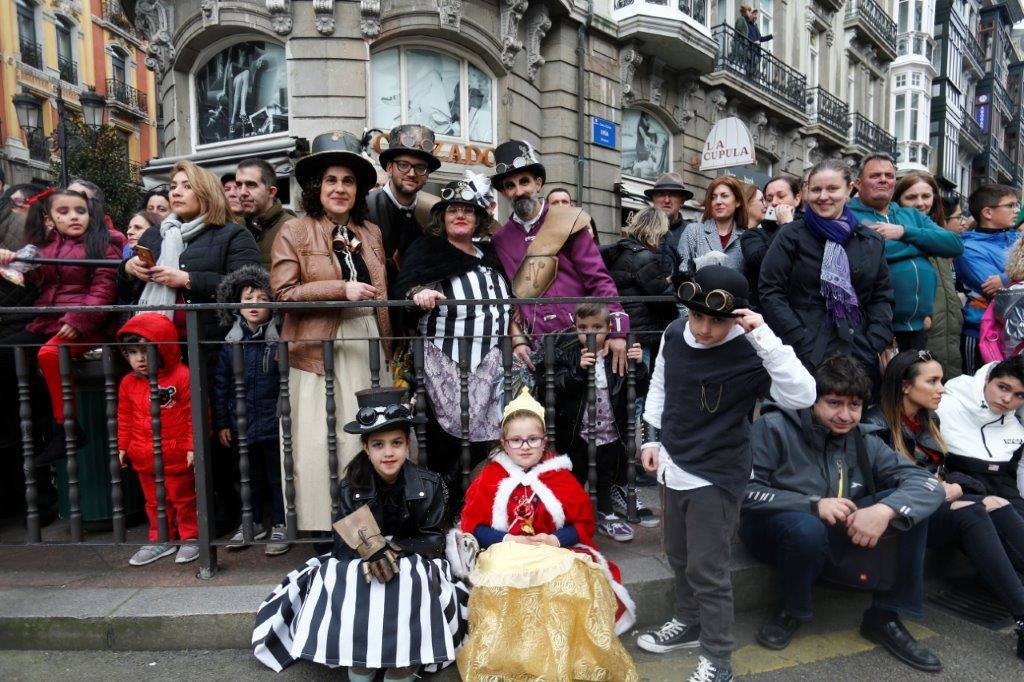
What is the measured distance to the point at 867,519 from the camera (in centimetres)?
277

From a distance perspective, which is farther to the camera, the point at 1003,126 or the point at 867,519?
the point at 1003,126

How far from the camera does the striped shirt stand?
3369 millimetres

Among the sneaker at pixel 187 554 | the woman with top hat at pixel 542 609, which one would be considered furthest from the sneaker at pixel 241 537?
the woman with top hat at pixel 542 609

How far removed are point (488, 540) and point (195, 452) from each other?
1415 millimetres

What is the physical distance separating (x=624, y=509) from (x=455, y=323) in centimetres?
150

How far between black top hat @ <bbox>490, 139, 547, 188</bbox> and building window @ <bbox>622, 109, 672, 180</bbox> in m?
10.4

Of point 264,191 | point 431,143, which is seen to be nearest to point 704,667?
point 431,143

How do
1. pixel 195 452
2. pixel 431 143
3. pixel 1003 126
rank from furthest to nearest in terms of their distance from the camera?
pixel 1003 126 < pixel 431 143 < pixel 195 452

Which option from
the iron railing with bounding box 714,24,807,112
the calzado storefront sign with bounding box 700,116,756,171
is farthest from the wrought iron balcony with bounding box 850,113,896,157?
the calzado storefront sign with bounding box 700,116,756,171

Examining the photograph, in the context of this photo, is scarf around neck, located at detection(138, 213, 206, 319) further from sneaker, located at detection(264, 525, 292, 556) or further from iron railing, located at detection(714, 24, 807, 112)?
iron railing, located at detection(714, 24, 807, 112)

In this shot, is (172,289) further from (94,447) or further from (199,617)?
(199,617)

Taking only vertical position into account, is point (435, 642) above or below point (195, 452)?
below

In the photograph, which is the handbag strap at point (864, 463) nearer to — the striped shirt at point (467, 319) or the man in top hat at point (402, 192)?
the striped shirt at point (467, 319)

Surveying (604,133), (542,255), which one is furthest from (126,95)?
(542,255)
